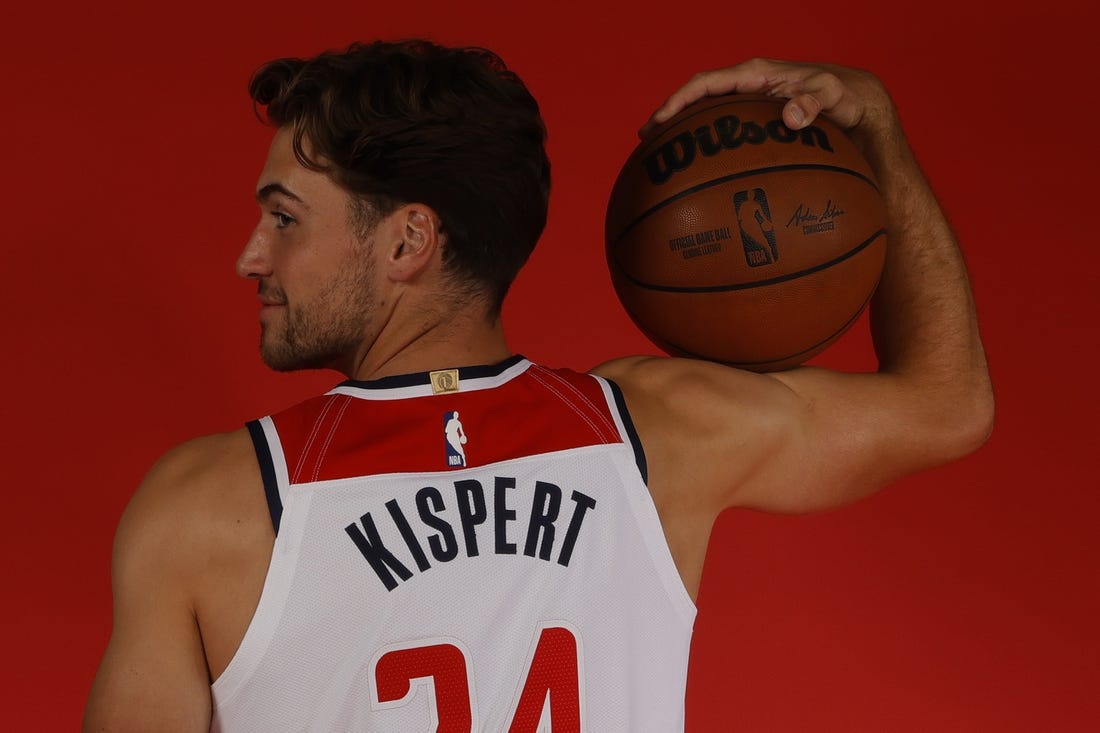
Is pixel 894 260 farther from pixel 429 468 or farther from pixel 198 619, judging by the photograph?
pixel 198 619

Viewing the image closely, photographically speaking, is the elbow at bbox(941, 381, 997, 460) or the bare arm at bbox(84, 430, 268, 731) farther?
the elbow at bbox(941, 381, 997, 460)

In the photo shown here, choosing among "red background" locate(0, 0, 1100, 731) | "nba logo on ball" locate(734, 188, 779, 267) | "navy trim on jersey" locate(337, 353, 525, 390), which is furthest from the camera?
"red background" locate(0, 0, 1100, 731)

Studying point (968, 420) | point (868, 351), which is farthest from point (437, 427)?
point (868, 351)

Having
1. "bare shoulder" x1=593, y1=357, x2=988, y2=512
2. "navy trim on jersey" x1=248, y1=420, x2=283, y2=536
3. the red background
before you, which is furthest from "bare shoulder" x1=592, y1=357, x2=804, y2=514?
the red background

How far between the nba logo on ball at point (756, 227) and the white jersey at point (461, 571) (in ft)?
0.74

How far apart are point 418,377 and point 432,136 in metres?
0.26

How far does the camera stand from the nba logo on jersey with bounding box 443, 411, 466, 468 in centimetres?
122

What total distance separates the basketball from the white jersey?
18 centimetres

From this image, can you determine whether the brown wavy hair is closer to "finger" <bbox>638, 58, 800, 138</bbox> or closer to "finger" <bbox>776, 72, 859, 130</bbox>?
"finger" <bbox>638, 58, 800, 138</bbox>

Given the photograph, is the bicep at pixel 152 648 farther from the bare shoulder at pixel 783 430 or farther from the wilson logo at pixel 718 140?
the wilson logo at pixel 718 140

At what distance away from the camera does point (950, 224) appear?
1.62 m

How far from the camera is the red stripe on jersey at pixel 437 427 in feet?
3.92

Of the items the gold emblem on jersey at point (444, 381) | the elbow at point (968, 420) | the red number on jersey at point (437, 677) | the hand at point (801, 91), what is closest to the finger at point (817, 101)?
the hand at point (801, 91)

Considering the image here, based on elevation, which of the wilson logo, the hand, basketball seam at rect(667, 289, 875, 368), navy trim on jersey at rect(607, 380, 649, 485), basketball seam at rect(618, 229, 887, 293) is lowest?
navy trim on jersey at rect(607, 380, 649, 485)
